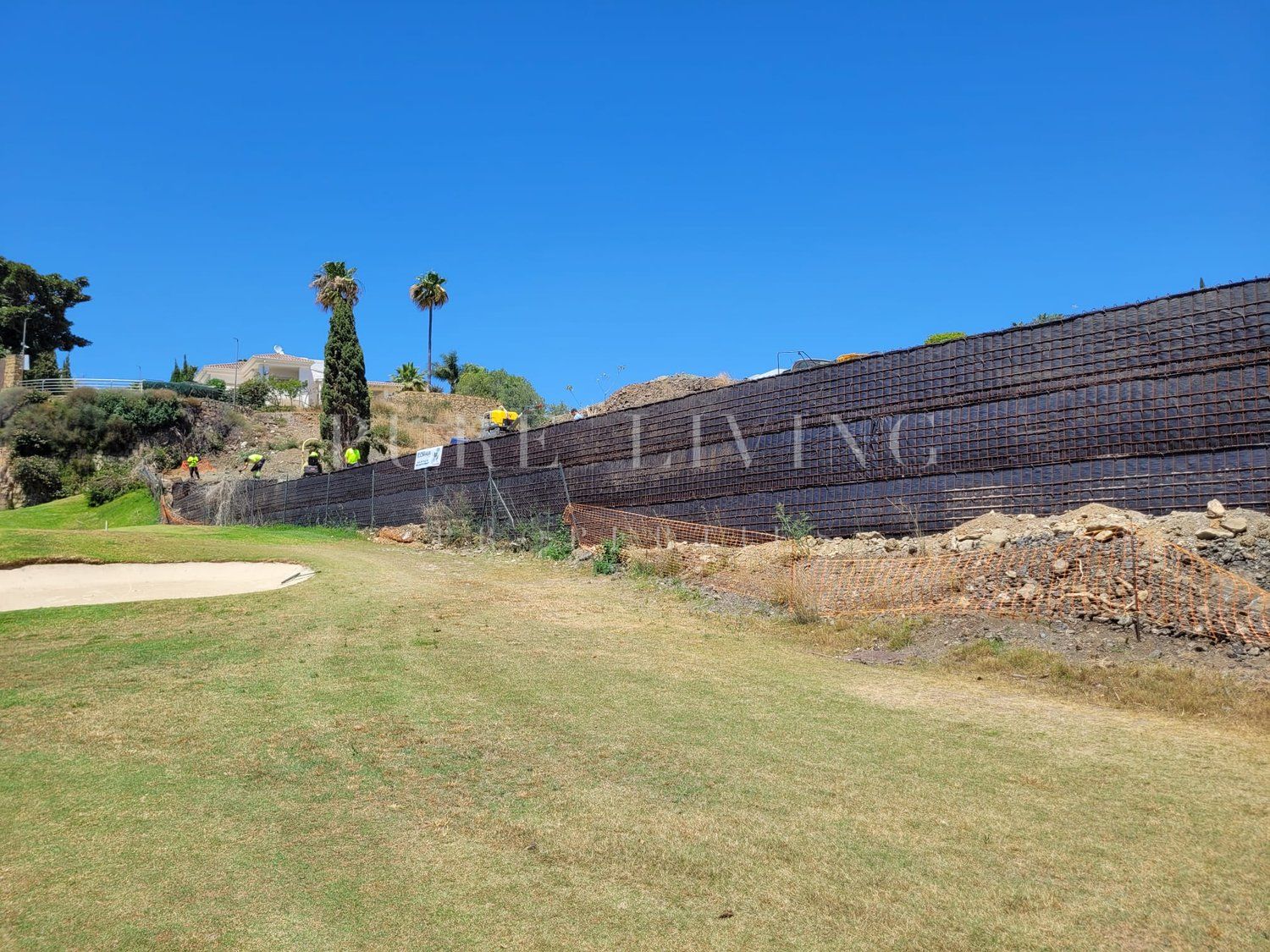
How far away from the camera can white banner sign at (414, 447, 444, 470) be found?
76.7ft

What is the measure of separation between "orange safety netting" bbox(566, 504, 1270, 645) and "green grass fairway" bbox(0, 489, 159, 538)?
98.7ft

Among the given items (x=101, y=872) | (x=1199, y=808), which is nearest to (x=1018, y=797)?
(x=1199, y=808)

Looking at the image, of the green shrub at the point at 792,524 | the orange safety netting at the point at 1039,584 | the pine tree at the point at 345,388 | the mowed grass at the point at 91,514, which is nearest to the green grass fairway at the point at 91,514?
the mowed grass at the point at 91,514

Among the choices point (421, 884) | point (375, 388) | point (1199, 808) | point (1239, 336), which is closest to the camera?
point (421, 884)

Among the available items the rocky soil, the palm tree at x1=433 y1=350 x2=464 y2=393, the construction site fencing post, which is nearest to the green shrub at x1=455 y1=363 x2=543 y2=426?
the palm tree at x1=433 y1=350 x2=464 y2=393

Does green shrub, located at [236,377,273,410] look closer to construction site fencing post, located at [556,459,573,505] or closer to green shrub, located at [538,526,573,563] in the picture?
construction site fencing post, located at [556,459,573,505]

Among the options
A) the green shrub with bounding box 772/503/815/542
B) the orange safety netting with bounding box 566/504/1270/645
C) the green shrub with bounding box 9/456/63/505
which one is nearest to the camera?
the orange safety netting with bounding box 566/504/1270/645

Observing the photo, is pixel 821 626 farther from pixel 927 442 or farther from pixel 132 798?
pixel 132 798

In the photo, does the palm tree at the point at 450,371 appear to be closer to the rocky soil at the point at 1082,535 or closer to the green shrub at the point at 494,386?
the green shrub at the point at 494,386

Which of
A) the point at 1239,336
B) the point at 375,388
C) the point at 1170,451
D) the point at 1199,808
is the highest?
the point at 375,388

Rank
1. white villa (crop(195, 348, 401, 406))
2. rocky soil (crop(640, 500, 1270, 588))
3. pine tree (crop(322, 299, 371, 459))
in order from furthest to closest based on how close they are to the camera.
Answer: white villa (crop(195, 348, 401, 406)) < pine tree (crop(322, 299, 371, 459)) < rocky soil (crop(640, 500, 1270, 588))

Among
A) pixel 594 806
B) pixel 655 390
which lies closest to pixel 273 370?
pixel 655 390

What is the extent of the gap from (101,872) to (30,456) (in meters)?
49.2

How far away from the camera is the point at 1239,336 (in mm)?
10344
